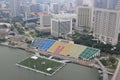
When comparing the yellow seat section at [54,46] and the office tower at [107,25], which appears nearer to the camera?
the yellow seat section at [54,46]

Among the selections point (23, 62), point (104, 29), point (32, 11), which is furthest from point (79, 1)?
point (23, 62)

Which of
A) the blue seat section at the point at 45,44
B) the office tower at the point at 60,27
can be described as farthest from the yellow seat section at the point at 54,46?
the office tower at the point at 60,27

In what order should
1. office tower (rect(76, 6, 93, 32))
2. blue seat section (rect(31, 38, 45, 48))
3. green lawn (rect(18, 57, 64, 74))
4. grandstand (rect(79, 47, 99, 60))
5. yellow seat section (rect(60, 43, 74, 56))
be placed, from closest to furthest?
green lawn (rect(18, 57, 64, 74))
grandstand (rect(79, 47, 99, 60))
yellow seat section (rect(60, 43, 74, 56))
blue seat section (rect(31, 38, 45, 48))
office tower (rect(76, 6, 93, 32))

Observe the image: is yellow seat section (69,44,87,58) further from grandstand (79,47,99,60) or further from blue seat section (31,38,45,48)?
blue seat section (31,38,45,48)

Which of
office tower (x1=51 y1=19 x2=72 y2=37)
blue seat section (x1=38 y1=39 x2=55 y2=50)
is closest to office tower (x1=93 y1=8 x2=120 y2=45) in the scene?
office tower (x1=51 y1=19 x2=72 y2=37)

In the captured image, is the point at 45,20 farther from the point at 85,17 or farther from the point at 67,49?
the point at 67,49

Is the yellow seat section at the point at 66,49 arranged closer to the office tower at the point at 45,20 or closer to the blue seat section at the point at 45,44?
the blue seat section at the point at 45,44
